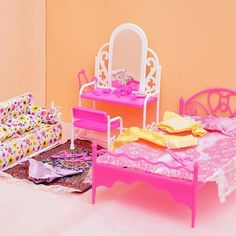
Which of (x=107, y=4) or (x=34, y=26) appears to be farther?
(x=34, y=26)

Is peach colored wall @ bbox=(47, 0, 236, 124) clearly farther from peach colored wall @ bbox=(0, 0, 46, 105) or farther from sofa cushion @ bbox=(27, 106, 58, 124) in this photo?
sofa cushion @ bbox=(27, 106, 58, 124)

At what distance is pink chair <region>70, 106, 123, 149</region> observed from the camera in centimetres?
462

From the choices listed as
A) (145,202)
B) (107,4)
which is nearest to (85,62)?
(107,4)

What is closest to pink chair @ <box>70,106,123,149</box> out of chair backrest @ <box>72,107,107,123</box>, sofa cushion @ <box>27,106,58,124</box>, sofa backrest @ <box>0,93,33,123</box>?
chair backrest @ <box>72,107,107,123</box>

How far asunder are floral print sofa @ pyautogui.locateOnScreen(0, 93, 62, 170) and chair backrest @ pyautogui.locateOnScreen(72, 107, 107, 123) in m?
0.31

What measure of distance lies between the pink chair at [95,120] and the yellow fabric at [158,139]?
38 centimetres

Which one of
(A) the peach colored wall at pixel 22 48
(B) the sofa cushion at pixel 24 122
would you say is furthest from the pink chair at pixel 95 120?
(A) the peach colored wall at pixel 22 48

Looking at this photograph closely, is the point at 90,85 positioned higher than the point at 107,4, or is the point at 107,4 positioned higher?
the point at 107,4

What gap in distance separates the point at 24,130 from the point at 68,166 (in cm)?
59

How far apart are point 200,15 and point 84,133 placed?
5.53 ft

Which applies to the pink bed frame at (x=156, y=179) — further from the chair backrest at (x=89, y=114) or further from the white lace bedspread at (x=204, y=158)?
the chair backrest at (x=89, y=114)

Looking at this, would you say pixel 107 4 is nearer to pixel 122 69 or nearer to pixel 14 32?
pixel 122 69

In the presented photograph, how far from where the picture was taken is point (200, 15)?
4852mm

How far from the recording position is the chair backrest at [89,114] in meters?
A: 4.63
